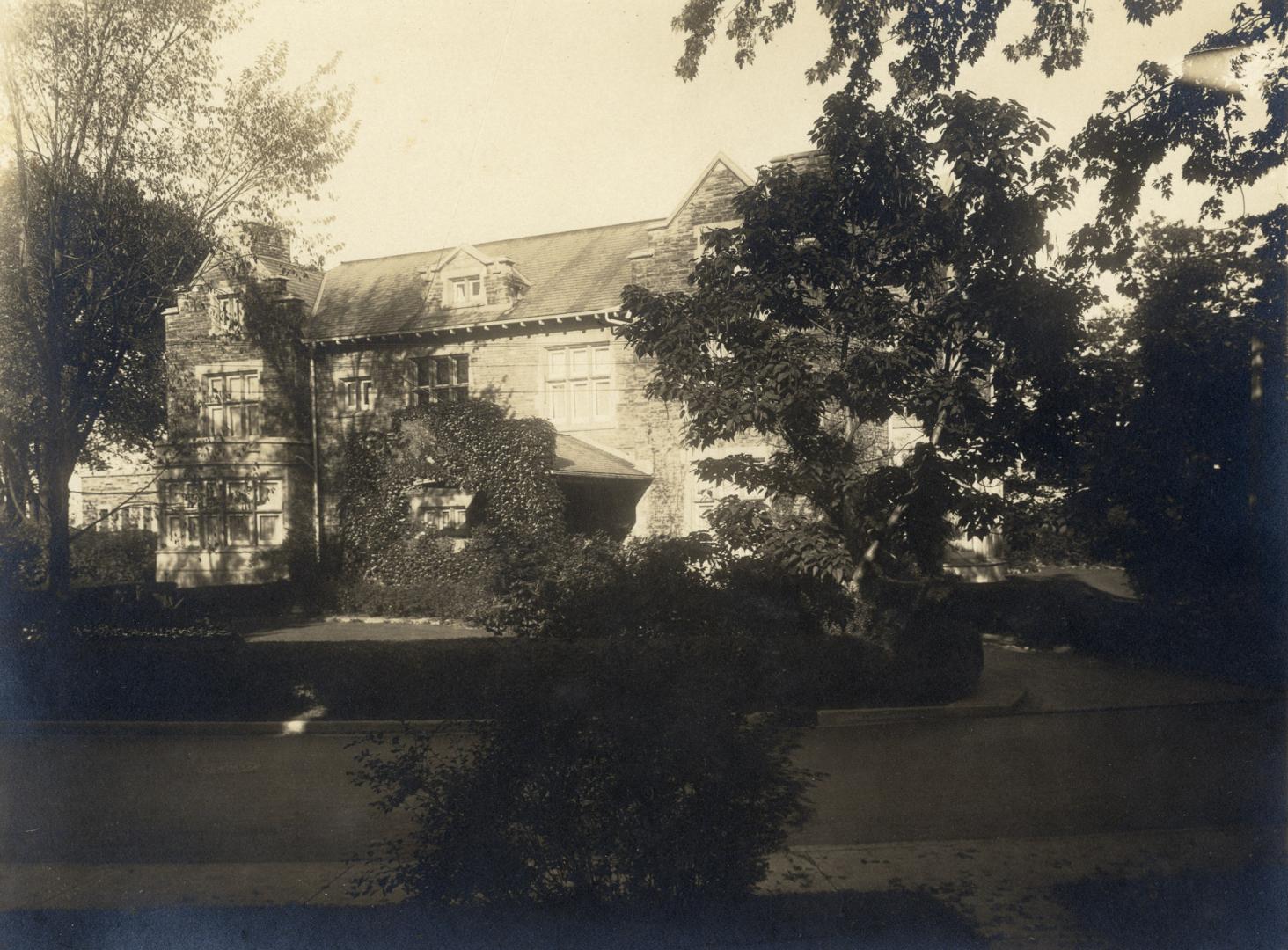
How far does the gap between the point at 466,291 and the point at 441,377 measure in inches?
50.3

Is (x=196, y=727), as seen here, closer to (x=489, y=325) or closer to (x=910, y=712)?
(x=489, y=325)

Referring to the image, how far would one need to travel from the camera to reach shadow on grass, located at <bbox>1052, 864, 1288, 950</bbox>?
15.3 feet

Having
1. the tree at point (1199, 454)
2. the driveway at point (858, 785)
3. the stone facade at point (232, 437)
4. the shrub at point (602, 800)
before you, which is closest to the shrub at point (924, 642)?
the driveway at point (858, 785)

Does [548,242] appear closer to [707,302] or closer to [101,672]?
[707,302]

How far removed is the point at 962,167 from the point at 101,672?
11.0 m

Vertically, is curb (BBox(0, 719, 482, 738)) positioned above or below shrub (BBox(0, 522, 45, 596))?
below

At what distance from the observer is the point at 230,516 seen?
20.4 metres

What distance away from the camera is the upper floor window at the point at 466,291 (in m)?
11.4

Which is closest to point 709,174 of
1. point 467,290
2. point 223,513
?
point 467,290

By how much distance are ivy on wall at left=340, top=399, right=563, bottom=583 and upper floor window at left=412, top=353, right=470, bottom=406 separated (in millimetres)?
124

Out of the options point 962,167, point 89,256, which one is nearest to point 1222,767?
point 962,167

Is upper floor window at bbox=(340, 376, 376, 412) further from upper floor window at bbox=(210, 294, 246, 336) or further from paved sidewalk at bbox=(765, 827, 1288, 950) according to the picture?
paved sidewalk at bbox=(765, 827, 1288, 950)

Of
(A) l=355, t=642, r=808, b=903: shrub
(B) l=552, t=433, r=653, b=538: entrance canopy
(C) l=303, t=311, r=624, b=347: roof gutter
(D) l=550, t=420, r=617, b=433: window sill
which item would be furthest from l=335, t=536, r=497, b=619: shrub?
(A) l=355, t=642, r=808, b=903: shrub

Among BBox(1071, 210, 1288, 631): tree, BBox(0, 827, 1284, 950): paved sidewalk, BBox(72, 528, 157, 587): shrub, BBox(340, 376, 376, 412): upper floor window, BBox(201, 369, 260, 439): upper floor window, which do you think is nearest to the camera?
BBox(0, 827, 1284, 950): paved sidewalk
